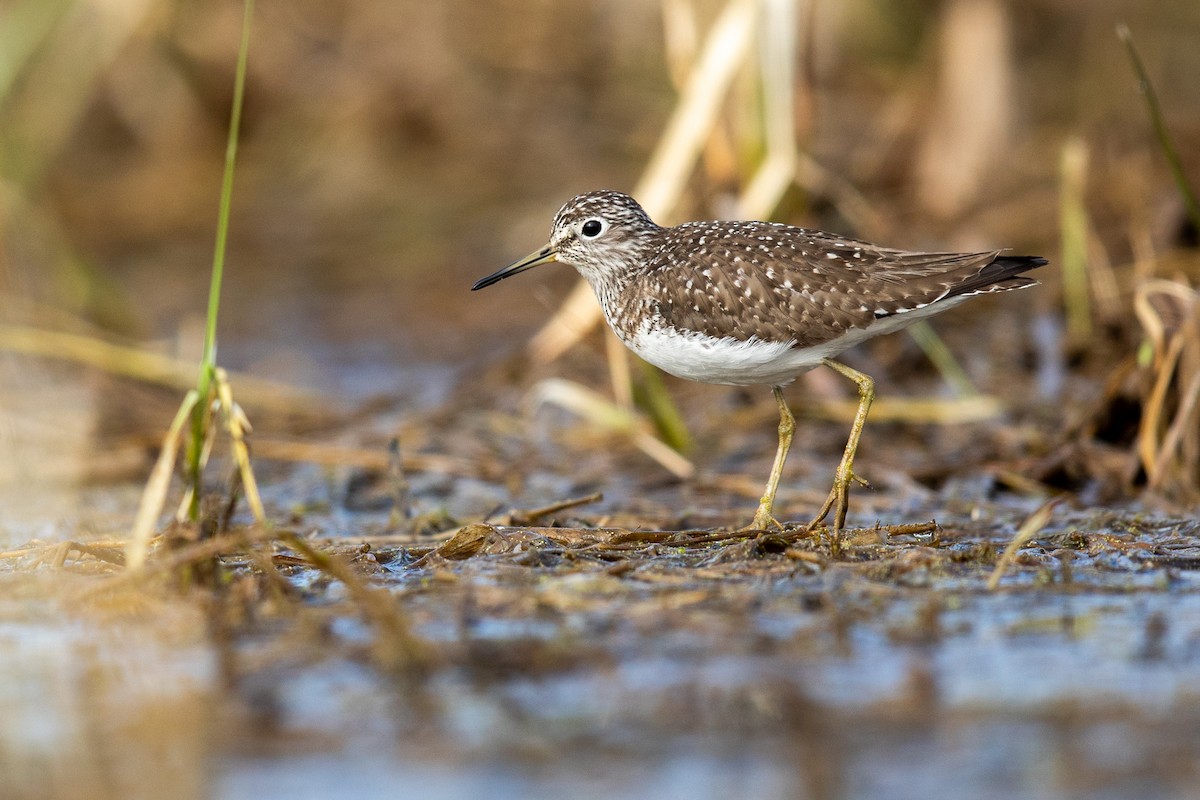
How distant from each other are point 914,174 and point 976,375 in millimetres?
2921

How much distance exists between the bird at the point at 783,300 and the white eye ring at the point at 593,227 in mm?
592

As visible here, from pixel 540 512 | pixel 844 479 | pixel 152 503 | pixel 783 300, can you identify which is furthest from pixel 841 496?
pixel 152 503

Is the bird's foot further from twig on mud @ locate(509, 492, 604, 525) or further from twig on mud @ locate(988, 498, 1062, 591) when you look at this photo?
twig on mud @ locate(509, 492, 604, 525)

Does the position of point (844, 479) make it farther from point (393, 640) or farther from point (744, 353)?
point (393, 640)

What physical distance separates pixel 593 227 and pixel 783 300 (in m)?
1.41

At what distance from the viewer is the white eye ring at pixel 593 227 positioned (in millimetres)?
7008

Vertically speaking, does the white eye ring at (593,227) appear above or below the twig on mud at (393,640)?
above

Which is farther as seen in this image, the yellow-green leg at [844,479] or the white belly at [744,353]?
the white belly at [744,353]

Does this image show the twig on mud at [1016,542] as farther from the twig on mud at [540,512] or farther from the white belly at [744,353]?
the twig on mud at [540,512]

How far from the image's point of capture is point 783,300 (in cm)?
596

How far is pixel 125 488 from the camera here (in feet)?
26.3

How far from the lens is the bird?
19.3 ft

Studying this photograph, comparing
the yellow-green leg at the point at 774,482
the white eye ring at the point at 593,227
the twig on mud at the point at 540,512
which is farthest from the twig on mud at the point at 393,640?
the white eye ring at the point at 593,227

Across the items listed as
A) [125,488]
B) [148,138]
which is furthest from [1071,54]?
[125,488]
